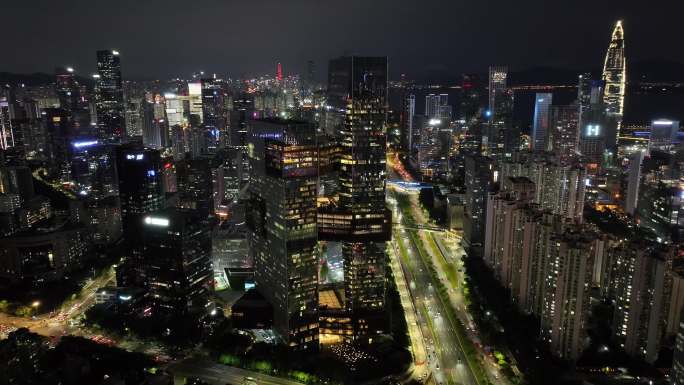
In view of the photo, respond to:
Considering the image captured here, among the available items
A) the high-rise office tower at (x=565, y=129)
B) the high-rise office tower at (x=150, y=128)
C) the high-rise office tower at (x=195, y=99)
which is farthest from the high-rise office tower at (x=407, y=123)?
the high-rise office tower at (x=150, y=128)

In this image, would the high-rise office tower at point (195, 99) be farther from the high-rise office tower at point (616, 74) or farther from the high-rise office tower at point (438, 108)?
the high-rise office tower at point (616, 74)

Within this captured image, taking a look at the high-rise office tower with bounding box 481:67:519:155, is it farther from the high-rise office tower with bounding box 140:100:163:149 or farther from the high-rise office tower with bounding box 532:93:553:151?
the high-rise office tower with bounding box 140:100:163:149

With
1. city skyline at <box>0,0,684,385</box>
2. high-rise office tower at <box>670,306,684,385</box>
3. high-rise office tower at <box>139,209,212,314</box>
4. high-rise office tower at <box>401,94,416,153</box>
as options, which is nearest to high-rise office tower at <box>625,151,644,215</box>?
city skyline at <box>0,0,684,385</box>

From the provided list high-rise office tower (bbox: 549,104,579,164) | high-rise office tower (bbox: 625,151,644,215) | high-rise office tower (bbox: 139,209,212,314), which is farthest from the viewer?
high-rise office tower (bbox: 549,104,579,164)

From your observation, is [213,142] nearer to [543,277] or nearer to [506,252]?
[506,252]

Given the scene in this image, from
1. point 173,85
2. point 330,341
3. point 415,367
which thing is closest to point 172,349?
point 330,341

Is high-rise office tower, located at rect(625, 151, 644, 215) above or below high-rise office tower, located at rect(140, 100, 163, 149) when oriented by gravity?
below

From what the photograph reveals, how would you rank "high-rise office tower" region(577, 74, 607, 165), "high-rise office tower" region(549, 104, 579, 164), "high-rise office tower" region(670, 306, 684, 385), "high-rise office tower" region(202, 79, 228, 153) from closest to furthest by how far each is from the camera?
"high-rise office tower" region(670, 306, 684, 385)
"high-rise office tower" region(577, 74, 607, 165)
"high-rise office tower" region(549, 104, 579, 164)
"high-rise office tower" region(202, 79, 228, 153)
